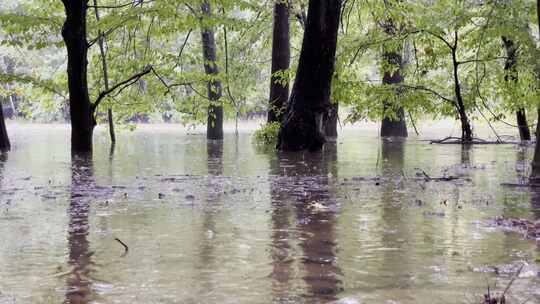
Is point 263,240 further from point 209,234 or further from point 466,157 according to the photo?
point 466,157

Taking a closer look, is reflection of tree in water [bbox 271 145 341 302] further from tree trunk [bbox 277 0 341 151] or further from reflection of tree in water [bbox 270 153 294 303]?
tree trunk [bbox 277 0 341 151]

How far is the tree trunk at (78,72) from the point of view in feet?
42.3

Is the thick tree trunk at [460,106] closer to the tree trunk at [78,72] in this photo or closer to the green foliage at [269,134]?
the green foliage at [269,134]

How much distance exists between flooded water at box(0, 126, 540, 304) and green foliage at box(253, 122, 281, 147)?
9066 millimetres

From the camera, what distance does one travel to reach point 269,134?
18.6m

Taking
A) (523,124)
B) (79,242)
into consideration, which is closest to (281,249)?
(79,242)

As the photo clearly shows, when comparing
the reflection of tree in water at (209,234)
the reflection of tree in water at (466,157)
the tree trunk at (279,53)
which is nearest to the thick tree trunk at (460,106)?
the reflection of tree in water at (466,157)

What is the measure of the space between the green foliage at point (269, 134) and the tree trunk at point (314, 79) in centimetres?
306

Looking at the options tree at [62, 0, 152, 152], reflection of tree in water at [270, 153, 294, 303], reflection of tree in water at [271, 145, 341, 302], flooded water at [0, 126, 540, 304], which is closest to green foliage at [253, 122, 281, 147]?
tree at [62, 0, 152, 152]

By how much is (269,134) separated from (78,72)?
6553 millimetres

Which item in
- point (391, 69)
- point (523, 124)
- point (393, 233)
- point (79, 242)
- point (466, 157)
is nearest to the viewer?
point (79, 242)

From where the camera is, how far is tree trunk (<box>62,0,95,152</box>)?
42.3 feet

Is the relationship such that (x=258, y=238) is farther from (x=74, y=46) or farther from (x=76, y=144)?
(x=76, y=144)

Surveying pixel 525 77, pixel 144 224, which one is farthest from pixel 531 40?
pixel 144 224
